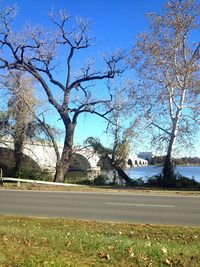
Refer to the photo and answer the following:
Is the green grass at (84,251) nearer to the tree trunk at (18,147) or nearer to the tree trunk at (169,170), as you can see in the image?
the tree trunk at (169,170)

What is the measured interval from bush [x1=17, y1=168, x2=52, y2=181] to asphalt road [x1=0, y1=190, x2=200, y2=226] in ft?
42.0

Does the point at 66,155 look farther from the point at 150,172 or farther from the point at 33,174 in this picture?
the point at 150,172

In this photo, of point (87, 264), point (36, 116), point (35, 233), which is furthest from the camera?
point (36, 116)

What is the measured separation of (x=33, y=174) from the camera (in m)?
32.6

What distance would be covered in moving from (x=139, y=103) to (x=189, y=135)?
3.78 metres

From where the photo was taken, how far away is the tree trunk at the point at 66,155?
1248 inches

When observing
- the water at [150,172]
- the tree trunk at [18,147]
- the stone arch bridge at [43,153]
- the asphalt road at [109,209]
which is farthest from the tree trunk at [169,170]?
the tree trunk at [18,147]

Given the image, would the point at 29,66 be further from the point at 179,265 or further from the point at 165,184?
the point at 179,265

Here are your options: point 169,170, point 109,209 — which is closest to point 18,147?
point 169,170

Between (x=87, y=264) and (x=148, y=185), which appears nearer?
(x=87, y=264)

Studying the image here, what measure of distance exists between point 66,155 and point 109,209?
17.1m

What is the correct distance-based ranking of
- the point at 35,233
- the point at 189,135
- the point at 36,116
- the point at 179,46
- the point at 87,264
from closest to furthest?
1. the point at 87,264
2. the point at 35,233
3. the point at 179,46
4. the point at 189,135
5. the point at 36,116

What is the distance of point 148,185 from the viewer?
29.0m

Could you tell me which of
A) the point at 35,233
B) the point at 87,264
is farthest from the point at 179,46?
the point at 87,264
